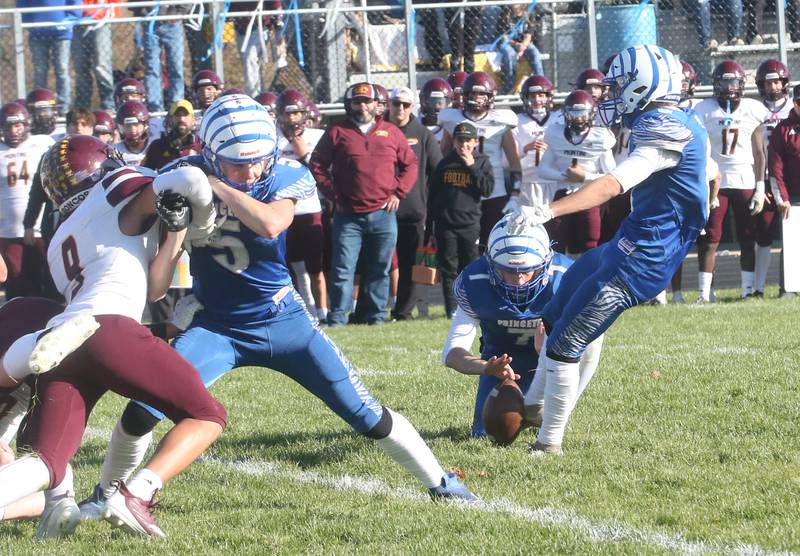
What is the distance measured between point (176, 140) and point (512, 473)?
5.12m

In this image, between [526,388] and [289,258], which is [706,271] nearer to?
[289,258]

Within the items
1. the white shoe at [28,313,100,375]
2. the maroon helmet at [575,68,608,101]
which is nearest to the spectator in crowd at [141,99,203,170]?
the maroon helmet at [575,68,608,101]

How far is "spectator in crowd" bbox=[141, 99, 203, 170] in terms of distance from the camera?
9352 mm

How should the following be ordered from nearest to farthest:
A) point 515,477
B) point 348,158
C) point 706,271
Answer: point 515,477 < point 348,158 < point 706,271

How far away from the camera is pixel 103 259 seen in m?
4.04

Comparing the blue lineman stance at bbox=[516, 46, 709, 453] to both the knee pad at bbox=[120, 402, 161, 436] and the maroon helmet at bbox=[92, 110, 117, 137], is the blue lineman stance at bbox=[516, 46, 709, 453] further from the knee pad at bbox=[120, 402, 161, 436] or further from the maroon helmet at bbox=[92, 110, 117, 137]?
the maroon helmet at bbox=[92, 110, 117, 137]

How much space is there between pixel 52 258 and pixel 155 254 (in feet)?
1.15

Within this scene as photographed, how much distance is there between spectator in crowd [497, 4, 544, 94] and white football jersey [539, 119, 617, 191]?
2.59 metres

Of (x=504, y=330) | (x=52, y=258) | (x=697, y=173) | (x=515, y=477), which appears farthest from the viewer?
(x=504, y=330)

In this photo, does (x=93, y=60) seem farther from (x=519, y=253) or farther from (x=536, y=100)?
(x=519, y=253)

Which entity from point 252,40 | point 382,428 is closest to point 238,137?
point 382,428

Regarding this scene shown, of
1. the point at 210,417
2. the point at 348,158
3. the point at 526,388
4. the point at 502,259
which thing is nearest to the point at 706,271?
the point at 348,158

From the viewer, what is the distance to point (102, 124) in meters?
9.99

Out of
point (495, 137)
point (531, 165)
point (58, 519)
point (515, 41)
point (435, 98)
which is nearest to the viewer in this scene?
point (58, 519)
